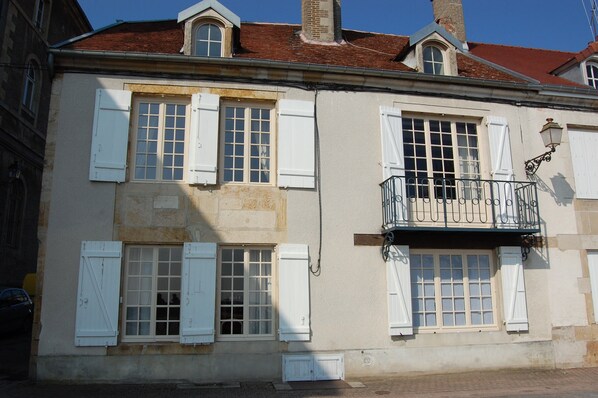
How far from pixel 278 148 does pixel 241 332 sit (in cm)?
315

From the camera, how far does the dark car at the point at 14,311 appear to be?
11625 mm

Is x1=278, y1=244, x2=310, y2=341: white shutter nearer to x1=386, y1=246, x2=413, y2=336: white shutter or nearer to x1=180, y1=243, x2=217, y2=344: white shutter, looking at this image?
x1=180, y1=243, x2=217, y2=344: white shutter

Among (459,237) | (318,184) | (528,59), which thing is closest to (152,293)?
(318,184)

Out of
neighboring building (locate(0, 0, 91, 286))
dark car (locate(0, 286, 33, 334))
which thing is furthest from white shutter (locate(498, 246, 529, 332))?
neighboring building (locate(0, 0, 91, 286))

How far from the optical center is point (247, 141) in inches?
337

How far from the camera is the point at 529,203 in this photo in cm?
915

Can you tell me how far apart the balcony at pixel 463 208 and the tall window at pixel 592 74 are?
3.56m

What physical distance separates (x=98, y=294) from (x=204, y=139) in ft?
9.78

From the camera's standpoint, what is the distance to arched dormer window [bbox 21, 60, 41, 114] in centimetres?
1689

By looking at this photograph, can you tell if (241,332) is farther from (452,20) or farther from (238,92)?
(452,20)

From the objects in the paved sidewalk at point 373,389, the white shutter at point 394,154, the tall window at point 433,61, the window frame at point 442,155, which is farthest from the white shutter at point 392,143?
the paved sidewalk at point 373,389

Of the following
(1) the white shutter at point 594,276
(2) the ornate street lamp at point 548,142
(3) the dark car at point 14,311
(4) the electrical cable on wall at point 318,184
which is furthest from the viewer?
(3) the dark car at point 14,311

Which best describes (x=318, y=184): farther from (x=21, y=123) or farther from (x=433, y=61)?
(x=21, y=123)

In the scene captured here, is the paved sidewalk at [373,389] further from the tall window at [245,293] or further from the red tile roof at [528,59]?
the red tile roof at [528,59]
